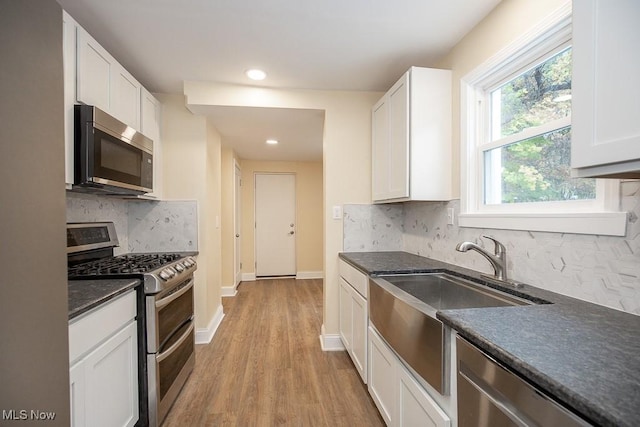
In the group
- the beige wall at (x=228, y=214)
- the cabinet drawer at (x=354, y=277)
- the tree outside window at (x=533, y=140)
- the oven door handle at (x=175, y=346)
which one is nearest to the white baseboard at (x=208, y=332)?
the oven door handle at (x=175, y=346)

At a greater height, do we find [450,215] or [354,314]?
[450,215]

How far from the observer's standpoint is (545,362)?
2.19 ft

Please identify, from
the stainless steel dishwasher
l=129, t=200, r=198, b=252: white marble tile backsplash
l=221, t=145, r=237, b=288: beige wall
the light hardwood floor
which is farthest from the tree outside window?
l=221, t=145, r=237, b=288: beige wall

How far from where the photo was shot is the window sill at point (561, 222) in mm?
1047

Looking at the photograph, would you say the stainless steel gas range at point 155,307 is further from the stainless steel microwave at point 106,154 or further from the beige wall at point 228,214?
the beige wall at point 228,214

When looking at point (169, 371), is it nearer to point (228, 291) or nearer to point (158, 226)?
point (158, 226)

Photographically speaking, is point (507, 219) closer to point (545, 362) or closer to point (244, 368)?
point (545, 362)

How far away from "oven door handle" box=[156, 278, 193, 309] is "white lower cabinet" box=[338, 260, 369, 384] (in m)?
1.19

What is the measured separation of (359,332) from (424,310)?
99cm

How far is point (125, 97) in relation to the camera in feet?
6.56

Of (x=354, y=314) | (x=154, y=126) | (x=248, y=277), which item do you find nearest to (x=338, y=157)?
(x=354, y=314)

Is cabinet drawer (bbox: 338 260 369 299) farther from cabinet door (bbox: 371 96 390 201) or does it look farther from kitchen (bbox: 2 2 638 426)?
cabinet door (bbox: 371 96 390 201)

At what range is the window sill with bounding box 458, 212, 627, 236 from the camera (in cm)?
105

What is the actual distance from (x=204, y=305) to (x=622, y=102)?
2.93 m
